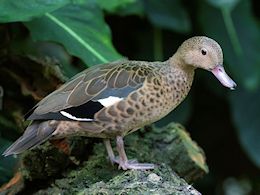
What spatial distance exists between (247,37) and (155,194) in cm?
197

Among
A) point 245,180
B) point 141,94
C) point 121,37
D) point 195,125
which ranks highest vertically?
point 141,94

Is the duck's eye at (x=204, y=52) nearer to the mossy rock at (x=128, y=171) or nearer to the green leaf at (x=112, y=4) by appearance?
the mossy rock at (x=128, y=171)

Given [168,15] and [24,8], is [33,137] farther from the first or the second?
[168,15]

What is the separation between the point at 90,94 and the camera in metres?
2.31

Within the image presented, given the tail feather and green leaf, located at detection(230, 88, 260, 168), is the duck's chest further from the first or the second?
green leaf, located at detection(230, 88, 260, 168)

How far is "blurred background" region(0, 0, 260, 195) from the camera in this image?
2.85 metres

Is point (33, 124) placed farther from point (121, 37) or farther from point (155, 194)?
point (121, 37)

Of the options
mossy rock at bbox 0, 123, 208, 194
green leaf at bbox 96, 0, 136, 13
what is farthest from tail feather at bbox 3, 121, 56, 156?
green leaf at bbox 96, 0, 136, 13

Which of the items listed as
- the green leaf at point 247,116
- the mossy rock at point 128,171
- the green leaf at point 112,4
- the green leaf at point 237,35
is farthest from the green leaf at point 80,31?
the green leaf at point 247,116

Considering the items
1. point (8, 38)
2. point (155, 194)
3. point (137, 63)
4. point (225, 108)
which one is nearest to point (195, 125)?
point (225, 108)

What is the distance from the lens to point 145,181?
2146 millimetres

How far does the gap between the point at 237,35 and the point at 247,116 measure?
0.44 metres

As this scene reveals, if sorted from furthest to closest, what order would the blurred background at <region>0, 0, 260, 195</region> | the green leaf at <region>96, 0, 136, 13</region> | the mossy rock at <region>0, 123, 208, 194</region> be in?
1. the green leaf at <region>96, 0, 136, 13</region>
2. the blurred background at <region>0, 0, 260, 195</region>
3. the mossy rock at <region>0, 123, 208, 194</region>

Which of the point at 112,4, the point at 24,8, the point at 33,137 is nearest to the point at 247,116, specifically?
the point at 112,4
